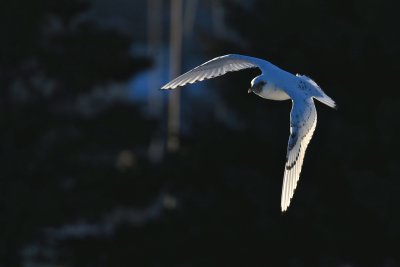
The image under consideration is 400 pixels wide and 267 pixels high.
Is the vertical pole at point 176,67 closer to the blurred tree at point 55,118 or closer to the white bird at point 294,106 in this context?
the blurred tree at point 55,118

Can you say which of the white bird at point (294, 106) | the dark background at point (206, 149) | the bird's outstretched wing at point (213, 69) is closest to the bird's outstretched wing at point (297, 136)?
the white bird at point (294, 106)

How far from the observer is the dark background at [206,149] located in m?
19.9

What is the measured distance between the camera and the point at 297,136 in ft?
30.0

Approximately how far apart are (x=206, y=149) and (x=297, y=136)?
505 inches

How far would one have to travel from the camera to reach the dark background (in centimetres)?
1989

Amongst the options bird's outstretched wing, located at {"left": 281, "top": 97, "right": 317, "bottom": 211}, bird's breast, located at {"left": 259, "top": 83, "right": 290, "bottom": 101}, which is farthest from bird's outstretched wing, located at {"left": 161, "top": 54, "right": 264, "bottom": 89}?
bird's outstretched wing, located at {"left": 281, "top": 97, "right": 317, "bottom": 211}

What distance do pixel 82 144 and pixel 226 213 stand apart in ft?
7.58

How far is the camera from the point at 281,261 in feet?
68.3

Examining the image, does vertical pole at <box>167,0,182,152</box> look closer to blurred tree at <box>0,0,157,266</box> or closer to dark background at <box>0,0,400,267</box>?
→ dark background at <box>0,0,400,267</box>

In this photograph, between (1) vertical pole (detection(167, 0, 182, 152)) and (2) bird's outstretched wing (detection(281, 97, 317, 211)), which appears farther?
(1) vertical pole (detection(167, 0, 182, 152))

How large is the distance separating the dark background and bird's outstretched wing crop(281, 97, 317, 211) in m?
9.81

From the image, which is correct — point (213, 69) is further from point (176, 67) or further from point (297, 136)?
point (176, 67)

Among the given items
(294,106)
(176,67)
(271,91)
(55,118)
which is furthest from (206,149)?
(294,106)

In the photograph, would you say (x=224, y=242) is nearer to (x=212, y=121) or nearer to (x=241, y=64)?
(x=212, y=121)
